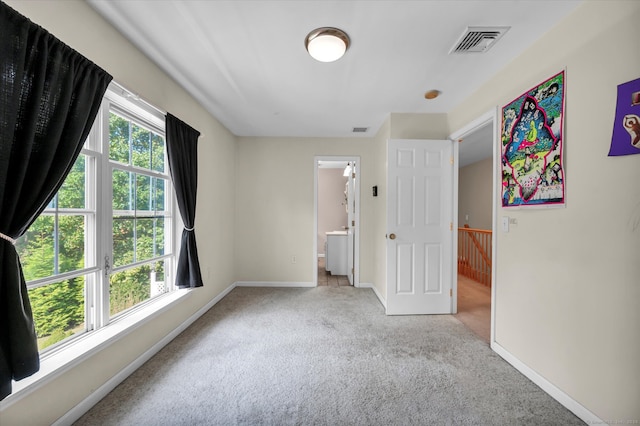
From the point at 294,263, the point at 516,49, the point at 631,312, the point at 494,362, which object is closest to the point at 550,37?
the point at 516,49

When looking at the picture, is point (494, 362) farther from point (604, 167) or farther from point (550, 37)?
point (550, 37)

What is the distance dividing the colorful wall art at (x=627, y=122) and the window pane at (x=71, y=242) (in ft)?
10.6

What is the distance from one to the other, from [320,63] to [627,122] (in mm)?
1949

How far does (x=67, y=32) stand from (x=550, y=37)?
306 cm

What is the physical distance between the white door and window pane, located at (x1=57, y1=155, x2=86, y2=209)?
2768 millimetres

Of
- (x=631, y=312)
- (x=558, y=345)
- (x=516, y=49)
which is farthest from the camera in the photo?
(x=516, y=49)

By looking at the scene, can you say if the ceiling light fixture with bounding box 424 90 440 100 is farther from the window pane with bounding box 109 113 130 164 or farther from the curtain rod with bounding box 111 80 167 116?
the window pane with bounding box 109 113 130 164

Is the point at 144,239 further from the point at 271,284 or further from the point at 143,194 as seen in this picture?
Answer: the point at 271,284

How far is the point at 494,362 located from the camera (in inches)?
79.5

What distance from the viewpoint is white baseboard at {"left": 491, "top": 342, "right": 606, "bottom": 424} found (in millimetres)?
1422

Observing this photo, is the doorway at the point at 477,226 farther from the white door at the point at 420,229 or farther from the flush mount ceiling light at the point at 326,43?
the flush mount ceiling light at the point at 326,43

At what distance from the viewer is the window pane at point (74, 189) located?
4.90ft

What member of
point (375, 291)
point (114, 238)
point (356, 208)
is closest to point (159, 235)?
point (114, 238)

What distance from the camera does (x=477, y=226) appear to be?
19.1 feet
